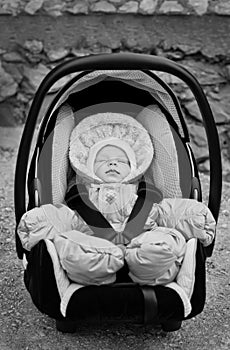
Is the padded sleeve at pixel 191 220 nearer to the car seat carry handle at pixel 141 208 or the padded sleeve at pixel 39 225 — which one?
the car seat carry handle at pixel 141 208

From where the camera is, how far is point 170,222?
9.39 feet

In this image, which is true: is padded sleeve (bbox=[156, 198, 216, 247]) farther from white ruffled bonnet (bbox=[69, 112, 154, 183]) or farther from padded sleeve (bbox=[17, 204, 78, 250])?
padded sleeve (bbox=[17, 204, 78, 250])

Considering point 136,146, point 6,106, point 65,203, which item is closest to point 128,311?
point 65,203

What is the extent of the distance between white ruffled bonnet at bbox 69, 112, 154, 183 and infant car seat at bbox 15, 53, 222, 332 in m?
0.04

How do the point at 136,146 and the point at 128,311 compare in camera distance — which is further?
the point at 136,146

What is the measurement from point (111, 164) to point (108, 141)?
0.13 metres

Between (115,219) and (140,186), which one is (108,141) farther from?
(115,219)

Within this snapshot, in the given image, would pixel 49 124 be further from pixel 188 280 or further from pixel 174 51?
pixel 174 51

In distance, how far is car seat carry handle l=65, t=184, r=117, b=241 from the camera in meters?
Answer: 2.87

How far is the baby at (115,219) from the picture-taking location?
2598 millimetres

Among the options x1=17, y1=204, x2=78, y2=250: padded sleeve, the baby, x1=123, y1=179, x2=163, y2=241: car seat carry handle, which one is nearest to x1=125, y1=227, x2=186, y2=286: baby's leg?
the baby

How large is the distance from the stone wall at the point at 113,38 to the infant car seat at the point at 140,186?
88.1 inches

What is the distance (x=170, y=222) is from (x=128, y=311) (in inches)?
17.0

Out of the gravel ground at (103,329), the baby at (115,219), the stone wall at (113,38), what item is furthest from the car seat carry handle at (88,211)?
the stone wall at (113,38)
